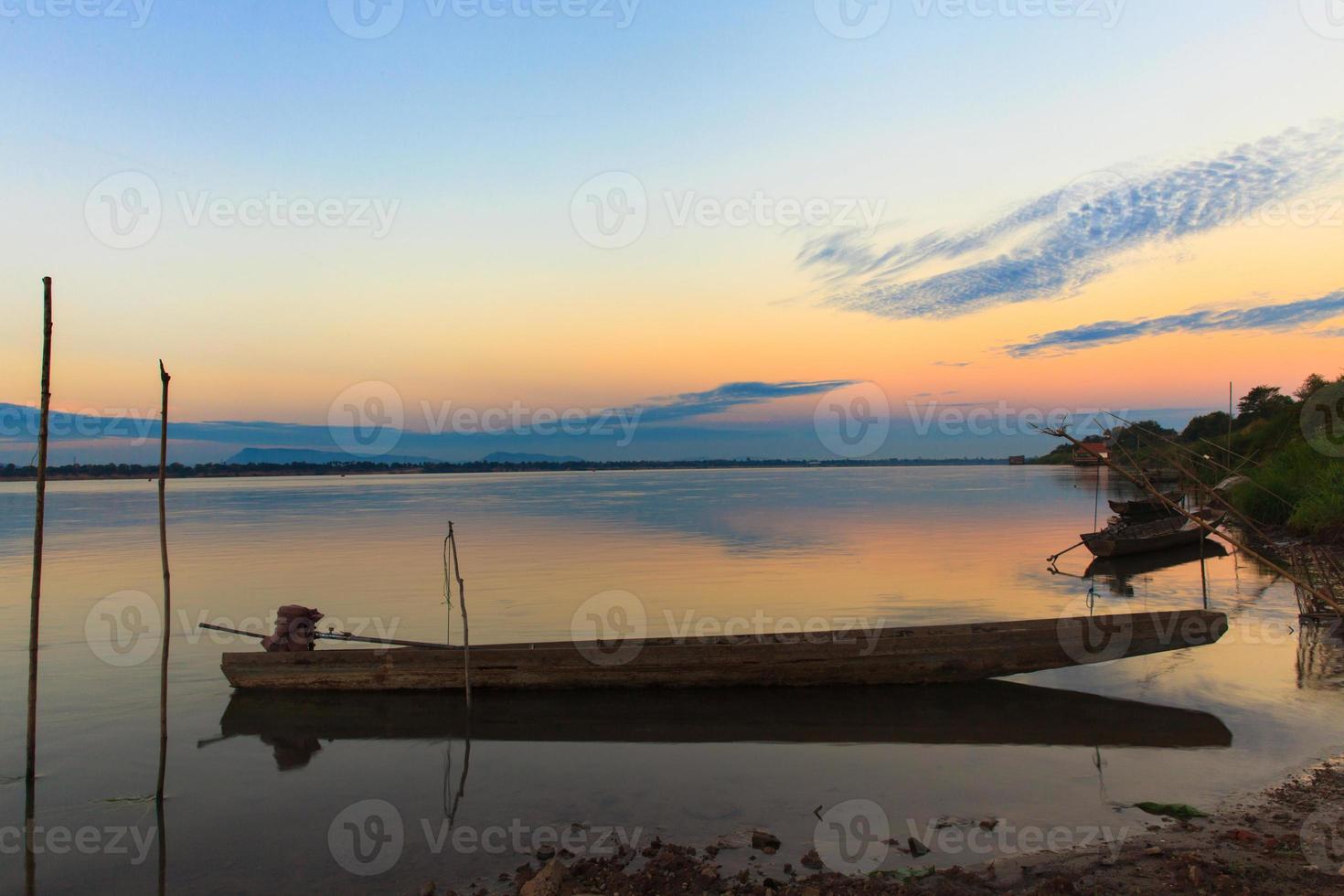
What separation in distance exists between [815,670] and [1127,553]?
1543cm

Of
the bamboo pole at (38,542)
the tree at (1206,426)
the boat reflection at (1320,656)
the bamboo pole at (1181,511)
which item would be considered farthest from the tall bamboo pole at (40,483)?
the tree at (1206,426)

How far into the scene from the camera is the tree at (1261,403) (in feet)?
146

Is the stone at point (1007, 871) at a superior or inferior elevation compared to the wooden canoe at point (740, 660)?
inferior

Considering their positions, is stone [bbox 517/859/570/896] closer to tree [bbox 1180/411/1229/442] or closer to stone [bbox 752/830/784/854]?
stone [bbox 752/830/784/854]

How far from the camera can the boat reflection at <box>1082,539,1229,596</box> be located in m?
17.2

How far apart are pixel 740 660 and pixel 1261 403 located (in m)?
50.9

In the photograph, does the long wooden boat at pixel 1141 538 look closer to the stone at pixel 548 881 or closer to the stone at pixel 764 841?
the stone at pixel 764 841

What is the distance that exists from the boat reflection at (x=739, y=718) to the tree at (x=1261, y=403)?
42.8m

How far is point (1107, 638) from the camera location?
8445 mm

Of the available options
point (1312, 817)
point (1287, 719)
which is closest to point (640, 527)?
point (1287, 719)

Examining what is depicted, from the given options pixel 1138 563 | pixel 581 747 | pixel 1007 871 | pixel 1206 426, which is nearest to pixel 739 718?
pixel 581 747

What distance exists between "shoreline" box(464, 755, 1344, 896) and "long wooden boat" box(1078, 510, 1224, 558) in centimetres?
1562

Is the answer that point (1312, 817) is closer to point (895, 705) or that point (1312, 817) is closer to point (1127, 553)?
point (895, 705)

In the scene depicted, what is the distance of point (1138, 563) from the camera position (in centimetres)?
2006
